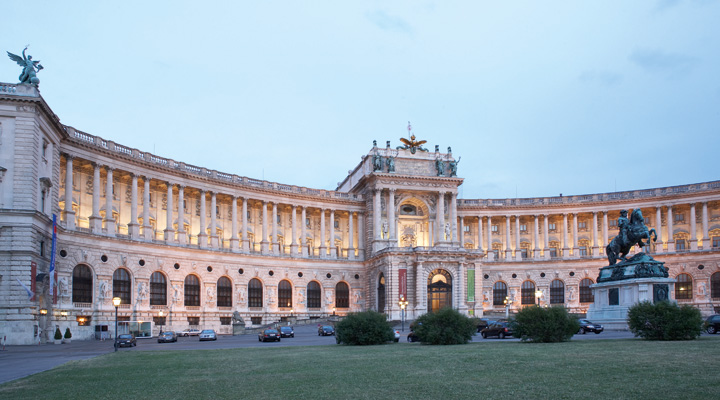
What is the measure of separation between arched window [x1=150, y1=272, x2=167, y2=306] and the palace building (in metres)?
0.14

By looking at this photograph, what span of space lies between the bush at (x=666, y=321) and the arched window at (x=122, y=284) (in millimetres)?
47137

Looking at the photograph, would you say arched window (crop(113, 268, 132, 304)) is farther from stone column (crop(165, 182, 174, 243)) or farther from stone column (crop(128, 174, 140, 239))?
stone column (crop(165, 182, 174, 243))

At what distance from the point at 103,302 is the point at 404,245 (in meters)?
40.4

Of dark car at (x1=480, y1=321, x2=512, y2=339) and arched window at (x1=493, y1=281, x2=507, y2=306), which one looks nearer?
dark car at (x1=480, y1=321, x2=512, y2=339)

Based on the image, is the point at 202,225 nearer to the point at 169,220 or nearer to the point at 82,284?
the point at 169,220

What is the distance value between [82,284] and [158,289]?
10.0 meters

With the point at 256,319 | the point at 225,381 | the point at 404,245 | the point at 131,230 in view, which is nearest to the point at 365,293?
the point at 404,245

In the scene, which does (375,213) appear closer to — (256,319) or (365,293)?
(365,293)

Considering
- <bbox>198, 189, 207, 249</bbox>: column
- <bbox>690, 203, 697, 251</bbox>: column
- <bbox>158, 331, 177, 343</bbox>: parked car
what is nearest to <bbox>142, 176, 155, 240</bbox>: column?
<bbox>198, 189, 207, 249</bbox>: column

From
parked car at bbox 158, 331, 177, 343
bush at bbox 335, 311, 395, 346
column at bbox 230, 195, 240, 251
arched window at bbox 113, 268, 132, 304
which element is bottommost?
parked car at bbox 158, 331, 177, 343

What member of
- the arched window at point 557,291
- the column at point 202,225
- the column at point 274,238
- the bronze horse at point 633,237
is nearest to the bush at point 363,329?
the bronze horse at point 633,237

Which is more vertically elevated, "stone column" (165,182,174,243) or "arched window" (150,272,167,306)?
"stone column" (165,182,174,243)

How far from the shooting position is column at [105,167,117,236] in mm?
62438

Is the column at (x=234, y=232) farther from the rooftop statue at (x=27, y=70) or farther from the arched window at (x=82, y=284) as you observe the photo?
the rooftop statue at (x=27, y=70)
